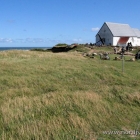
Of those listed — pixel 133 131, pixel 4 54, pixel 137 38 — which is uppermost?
pixel 137 38

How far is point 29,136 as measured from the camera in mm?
5535

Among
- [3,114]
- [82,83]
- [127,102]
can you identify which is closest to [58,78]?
[82,83]

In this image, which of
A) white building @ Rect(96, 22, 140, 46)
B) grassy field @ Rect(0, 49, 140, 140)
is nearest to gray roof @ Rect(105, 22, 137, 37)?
white building @ Rect(96, 22, 140, 46)

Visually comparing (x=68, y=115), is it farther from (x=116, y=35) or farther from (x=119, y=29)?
(x=119, y=29)

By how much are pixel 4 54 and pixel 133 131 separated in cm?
2393

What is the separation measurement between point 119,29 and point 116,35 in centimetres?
418

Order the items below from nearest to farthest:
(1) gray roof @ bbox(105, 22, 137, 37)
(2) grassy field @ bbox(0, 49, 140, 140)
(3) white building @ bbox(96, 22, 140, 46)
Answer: (2) grassy field @ bbox(0, 49, 140, 140)
(3) white building @ bbox(96, 22, 140, 46)
(1) gray roof @ bbox(105, 22, 137, 37)

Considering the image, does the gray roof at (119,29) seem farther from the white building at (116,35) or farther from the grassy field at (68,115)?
the grassy field at (68,115)

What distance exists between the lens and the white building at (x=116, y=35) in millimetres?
52284

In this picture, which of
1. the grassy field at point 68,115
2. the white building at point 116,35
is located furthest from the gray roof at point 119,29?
the grassy field at point 68,115

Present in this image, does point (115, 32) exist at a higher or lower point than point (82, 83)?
higher

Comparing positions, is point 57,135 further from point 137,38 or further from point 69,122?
point 137,38

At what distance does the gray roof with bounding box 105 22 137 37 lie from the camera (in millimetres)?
53225

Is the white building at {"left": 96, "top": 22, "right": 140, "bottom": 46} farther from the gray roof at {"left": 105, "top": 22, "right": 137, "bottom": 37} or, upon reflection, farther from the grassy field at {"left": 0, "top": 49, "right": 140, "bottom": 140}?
the grassy field at {"left": 0, "top": 49, "right": 140, "bottom": 140}
